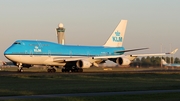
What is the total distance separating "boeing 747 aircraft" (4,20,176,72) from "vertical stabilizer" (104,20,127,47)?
4.93ft

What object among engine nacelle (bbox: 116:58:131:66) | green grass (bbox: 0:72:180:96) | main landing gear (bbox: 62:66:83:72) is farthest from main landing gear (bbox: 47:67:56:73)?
green grass (bbox: 0:72:180:96)

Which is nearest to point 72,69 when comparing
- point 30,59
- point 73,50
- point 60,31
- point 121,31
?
point 73,50

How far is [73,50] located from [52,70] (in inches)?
165

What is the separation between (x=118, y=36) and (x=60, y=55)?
45.5 ft

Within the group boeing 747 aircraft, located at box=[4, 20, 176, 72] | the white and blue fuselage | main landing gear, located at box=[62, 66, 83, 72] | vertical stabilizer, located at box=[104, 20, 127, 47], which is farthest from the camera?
vertical stabilizer, located at box=[104, 20, 127, 47]

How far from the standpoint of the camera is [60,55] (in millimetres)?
65500

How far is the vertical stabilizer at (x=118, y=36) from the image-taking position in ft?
245

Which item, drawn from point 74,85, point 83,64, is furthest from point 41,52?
point 74,85

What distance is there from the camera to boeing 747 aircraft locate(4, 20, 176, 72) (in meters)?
61.7

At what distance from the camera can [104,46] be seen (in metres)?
73.5

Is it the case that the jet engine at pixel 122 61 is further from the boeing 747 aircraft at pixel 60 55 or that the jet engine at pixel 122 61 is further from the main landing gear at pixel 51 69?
the main landing gear at pixel 51 69

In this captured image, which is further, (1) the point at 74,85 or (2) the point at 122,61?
(2) the point at 122,61

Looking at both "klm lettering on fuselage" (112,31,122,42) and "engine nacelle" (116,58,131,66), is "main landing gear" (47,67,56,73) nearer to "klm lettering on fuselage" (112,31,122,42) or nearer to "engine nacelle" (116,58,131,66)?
"engine nacelle" (116,58,131,66)

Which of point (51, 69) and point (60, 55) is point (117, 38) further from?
point (51, 69)
